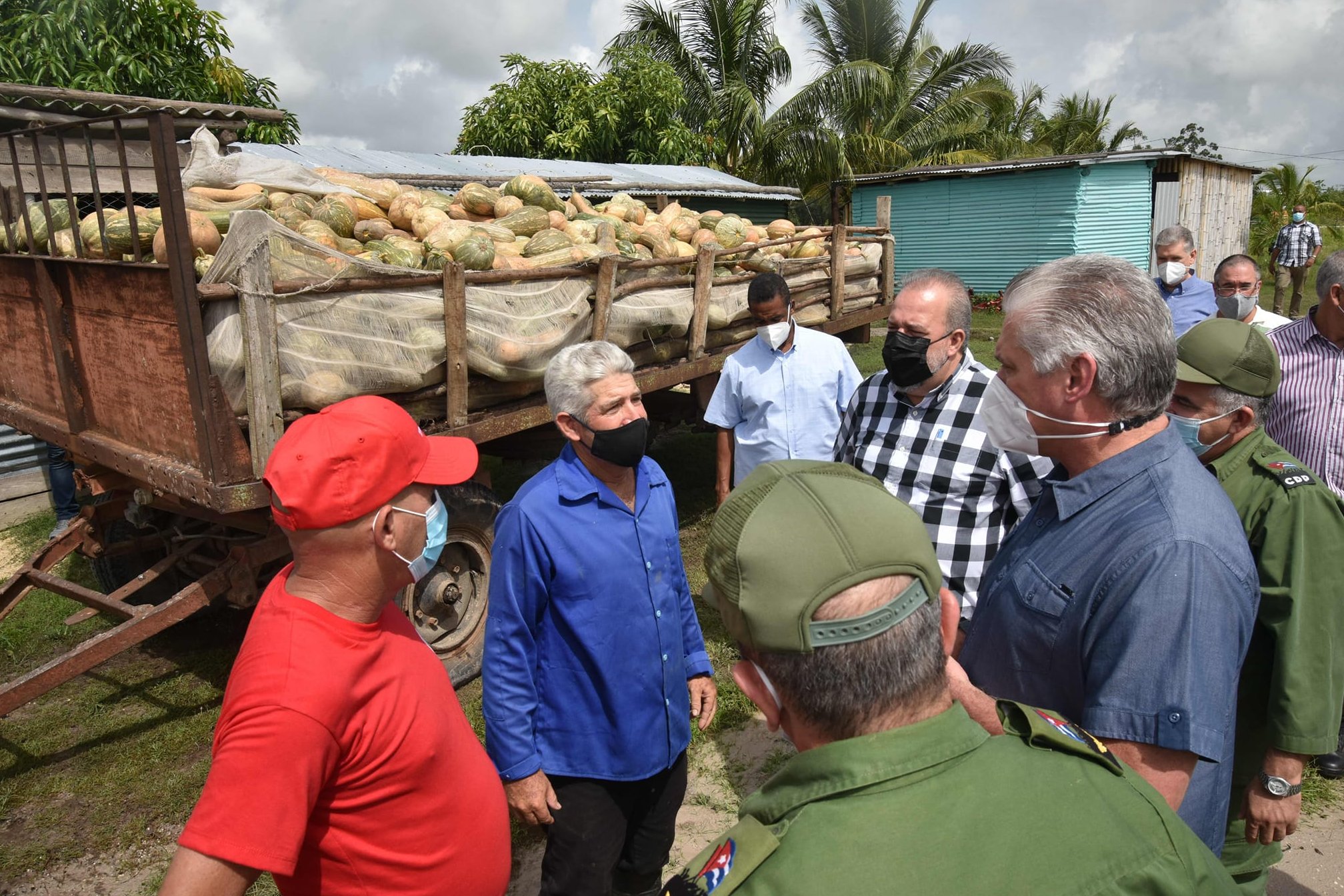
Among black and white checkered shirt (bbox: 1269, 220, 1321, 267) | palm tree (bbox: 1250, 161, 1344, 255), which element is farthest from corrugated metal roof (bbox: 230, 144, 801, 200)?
palm tree (bbox: 1250, 161, 1344, 255)

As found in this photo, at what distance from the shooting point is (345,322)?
12.1ft

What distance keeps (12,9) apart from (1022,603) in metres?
12.6

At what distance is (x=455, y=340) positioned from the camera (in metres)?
4.04

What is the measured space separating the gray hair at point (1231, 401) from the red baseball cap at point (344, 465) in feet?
6.97

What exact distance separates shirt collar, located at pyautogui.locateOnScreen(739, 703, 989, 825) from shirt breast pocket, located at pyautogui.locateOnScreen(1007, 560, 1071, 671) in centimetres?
70

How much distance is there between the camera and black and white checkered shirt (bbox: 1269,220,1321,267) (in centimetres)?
1238

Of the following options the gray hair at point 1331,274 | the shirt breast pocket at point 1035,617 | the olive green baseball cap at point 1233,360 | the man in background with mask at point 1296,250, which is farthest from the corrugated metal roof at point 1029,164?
the shirt breast pocket at point 1035,617

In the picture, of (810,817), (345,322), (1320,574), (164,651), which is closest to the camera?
(810,817)

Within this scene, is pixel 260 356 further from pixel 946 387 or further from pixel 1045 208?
pixel 1045 208

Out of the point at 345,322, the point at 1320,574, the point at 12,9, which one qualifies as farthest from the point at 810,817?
the point at 12,9

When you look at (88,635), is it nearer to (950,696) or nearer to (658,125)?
(950,696)

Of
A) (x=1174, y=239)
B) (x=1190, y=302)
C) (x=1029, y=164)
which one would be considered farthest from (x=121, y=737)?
(x=1029, y=164)

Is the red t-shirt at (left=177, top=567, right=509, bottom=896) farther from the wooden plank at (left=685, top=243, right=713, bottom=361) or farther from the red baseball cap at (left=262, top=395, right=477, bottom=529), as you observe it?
the wooden plank at (left=685, top=243, right=713, bottom=361)

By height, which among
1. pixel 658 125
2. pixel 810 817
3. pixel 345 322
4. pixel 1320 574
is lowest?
pixel 1320 574
